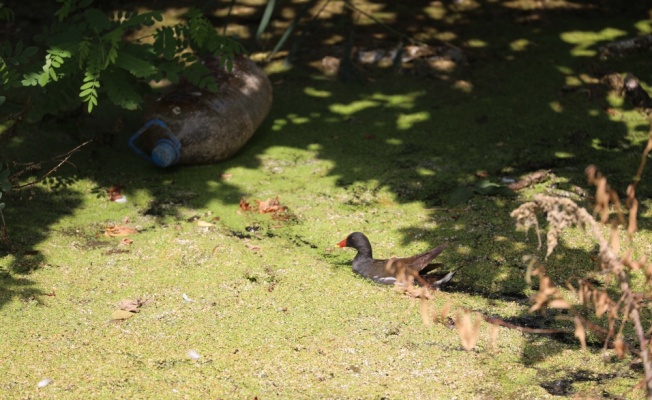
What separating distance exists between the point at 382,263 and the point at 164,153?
9.22 feet

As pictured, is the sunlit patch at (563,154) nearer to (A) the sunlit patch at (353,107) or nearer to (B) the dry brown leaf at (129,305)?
(A) the sunlit patch at (353,107)

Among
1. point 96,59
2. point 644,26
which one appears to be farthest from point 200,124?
point 644,26

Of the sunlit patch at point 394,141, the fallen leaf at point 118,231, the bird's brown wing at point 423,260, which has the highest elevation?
the bird's brown wing at point 423,260

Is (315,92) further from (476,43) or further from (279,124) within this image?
(476,43)

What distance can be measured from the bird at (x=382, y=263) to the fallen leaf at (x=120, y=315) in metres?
1.54

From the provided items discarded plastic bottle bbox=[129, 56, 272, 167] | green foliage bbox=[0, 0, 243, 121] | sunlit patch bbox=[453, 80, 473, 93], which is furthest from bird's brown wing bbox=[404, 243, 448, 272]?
sunlit patch bbox=[453, 80, 473, 93]

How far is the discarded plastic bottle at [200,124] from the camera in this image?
750 cm

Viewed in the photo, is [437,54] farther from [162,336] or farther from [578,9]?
[162,336]

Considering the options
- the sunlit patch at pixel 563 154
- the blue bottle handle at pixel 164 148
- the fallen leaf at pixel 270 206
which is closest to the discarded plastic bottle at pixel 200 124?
the blue bottle handle at pixel 164 148

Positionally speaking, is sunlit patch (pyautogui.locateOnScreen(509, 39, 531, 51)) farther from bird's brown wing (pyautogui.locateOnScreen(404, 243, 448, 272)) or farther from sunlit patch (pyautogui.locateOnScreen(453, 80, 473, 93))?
bird's brown wing (pyautogui.locateOnScreen(404, 243, 448, 272))

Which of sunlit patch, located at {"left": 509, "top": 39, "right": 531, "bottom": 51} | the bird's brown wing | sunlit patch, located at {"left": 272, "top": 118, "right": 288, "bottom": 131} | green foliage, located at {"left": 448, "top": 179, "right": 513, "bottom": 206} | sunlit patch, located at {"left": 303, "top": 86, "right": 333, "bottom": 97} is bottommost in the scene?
sunlit patch, located at {"left": 272, "top": 118, "right": 288, "bottom": 131}

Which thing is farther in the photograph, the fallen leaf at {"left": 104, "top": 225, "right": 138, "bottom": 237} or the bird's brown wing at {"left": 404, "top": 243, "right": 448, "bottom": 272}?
the fallen leaf at {"left": 104, "top": 225, "right": 138, "bottom": 237}

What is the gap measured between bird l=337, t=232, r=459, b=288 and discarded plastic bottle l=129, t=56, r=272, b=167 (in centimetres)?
225

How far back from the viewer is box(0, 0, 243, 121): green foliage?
242 inches
